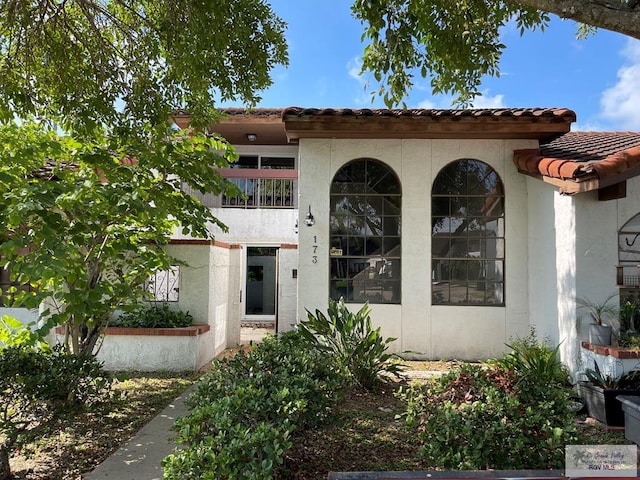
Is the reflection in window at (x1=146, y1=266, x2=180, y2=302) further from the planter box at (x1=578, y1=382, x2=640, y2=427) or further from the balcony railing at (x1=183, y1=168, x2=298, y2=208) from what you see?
the planter box at (x1=578, y1=382, x2=640, y2=427)

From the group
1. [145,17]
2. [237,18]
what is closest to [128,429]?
[237,18]

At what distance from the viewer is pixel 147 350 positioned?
721cm

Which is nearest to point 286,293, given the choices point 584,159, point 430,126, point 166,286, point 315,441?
point 166,286

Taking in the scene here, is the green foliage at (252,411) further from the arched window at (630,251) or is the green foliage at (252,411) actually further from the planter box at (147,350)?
the arched window at (630,251)

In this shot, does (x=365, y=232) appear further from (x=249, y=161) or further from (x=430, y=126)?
(x=249, y=161)

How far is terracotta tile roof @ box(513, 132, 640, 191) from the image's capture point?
17.6 feet

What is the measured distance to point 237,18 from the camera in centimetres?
525

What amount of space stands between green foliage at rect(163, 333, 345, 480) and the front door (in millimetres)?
9981

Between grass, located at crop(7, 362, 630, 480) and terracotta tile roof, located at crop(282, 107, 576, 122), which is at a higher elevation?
terracotta tile roof, located at crop(282, 107, 576, 122)

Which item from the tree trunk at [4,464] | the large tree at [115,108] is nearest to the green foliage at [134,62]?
the large tree at [115,108]

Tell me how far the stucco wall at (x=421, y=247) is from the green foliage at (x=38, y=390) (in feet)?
14.6

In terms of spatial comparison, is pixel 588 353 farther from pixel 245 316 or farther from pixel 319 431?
pixel 245 316

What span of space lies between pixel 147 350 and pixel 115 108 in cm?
408

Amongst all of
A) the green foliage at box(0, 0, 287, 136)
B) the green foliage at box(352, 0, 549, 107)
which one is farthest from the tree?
the green foliage at box(0, 0, 287, 136)
